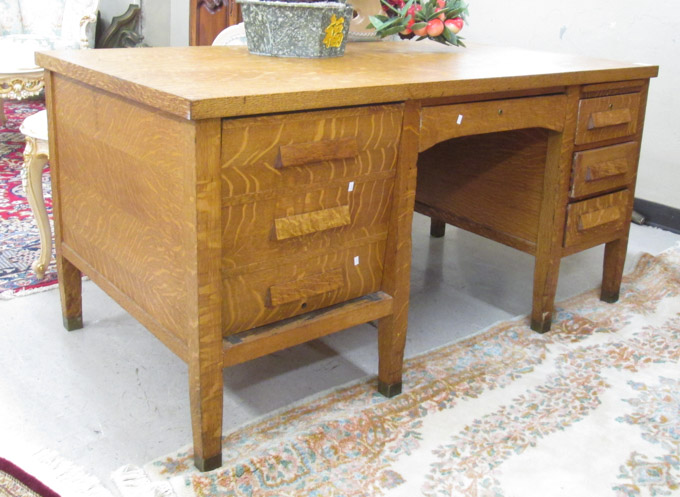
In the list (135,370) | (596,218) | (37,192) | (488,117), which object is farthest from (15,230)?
(596,218)

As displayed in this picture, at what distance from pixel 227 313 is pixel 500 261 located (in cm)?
139

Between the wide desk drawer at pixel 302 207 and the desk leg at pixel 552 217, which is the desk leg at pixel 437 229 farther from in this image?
the wide desk drawer at pixel 302 207

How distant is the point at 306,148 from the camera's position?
1244mm

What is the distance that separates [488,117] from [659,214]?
5.19ft

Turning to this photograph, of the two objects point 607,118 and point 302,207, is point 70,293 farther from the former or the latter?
point 607,118

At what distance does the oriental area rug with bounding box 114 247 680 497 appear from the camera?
4.32 feet

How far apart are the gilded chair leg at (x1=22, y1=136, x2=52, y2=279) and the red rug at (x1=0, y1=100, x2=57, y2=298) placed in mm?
53

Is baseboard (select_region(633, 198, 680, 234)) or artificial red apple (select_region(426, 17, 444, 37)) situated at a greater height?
artificial red apple (select_region(426, 17, 444, 37))

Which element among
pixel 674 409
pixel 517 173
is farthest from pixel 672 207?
pixel 674 409

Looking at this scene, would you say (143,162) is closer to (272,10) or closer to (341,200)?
(341,200)

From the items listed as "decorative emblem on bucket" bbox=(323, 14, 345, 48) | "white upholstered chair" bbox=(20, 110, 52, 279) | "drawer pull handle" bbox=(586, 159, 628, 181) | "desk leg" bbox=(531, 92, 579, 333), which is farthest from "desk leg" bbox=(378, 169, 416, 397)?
"white upholstered chair" bbox=(20, 110, 52, 279)

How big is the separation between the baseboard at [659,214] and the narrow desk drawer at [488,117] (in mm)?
1305

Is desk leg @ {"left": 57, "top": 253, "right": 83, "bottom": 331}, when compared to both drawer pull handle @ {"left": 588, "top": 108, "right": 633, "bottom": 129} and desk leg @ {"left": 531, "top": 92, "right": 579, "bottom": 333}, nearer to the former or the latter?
desk leg @ {"left": 531, "top": 92, "right": 579, "bottom": 333}

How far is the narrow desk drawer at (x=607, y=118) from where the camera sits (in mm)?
1774
